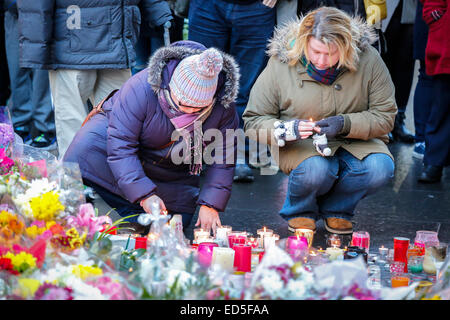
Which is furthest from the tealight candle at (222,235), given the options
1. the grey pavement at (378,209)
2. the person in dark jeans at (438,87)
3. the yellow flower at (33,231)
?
the person in dark jeans at (438,87)

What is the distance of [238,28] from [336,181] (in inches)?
61.1

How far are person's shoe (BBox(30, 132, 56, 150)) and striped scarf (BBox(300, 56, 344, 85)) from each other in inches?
111

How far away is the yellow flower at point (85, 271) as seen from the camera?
6.46 feet

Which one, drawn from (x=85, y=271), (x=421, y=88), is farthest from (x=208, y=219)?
(x=421, y=88)

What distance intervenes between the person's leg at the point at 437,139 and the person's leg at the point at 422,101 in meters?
0.55

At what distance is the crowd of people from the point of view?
3.35m

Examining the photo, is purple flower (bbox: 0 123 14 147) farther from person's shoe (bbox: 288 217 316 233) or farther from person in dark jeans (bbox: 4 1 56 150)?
person in dark jeans (bbox: 4 1 56 150)

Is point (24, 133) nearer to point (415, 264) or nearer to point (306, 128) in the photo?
point (306, 128)

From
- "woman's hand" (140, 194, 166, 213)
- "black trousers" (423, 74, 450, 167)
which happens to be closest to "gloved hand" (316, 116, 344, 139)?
"woman's hand" (140, 194, 166, 213)

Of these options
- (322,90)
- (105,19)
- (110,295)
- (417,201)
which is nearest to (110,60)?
(105,19)

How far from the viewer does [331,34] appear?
11.9 ft

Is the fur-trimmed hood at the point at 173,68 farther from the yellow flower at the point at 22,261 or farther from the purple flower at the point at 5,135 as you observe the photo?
the yellow flower at the point at 22,261
